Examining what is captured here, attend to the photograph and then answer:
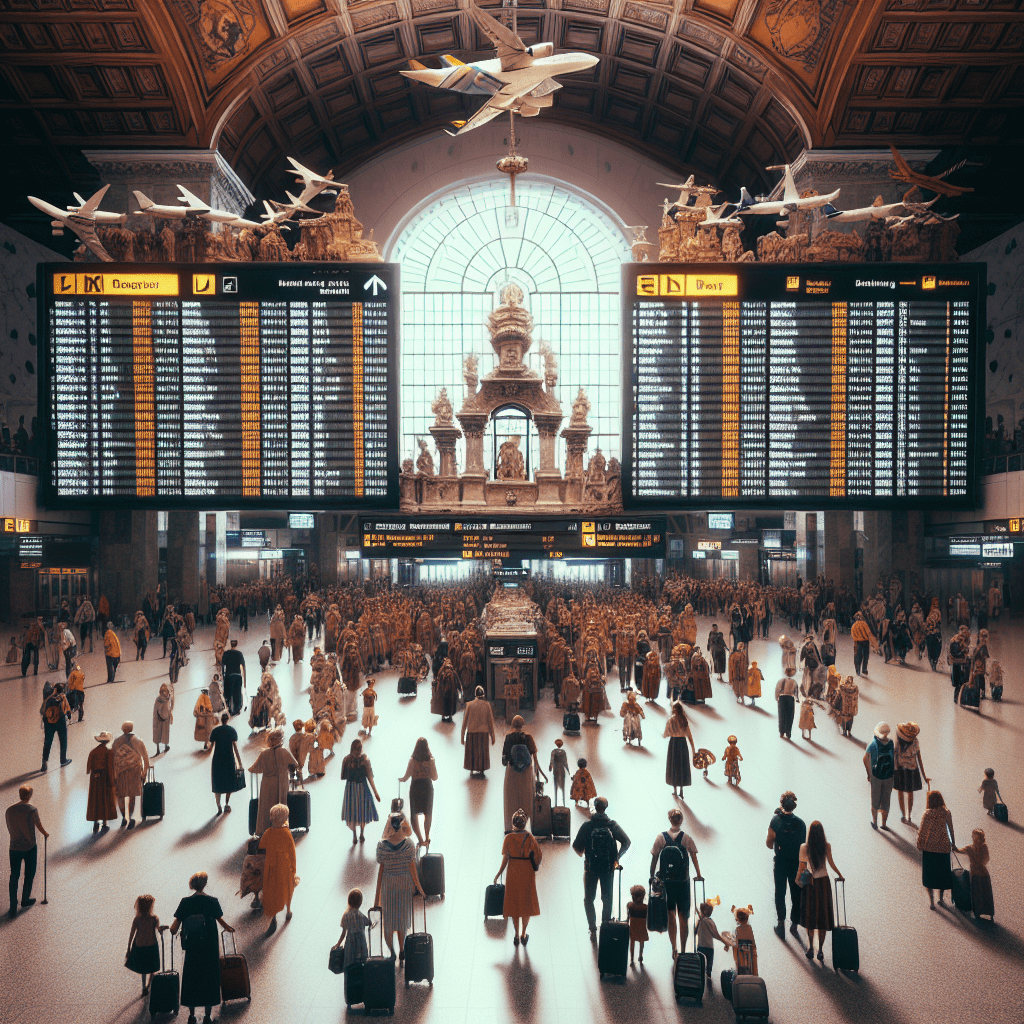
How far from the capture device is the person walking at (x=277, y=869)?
25.5ft

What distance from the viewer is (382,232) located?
120 feet

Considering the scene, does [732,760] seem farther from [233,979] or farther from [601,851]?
[233,979]

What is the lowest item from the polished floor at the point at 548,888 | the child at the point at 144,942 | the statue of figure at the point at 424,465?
the polished floor at the point at 548,888

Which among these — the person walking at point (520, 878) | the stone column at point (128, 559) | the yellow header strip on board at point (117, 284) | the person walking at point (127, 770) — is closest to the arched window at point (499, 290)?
the stone column at point (128, 559)

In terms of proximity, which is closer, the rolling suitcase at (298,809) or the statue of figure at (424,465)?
the rolling suitcase at (298,809)

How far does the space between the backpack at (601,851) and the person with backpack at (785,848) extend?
1.46 m

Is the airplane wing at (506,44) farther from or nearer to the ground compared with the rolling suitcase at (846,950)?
farther from the ground

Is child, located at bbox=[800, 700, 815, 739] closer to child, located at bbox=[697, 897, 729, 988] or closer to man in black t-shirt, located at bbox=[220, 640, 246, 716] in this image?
child, located at bbox=[697, 897, 729, 988]

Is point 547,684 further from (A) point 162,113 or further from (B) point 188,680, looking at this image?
(A) point 162,113

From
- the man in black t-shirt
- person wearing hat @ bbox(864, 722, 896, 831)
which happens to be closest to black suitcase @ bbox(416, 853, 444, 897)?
person wearing hat @ bbox(864, 722, 896, 831)

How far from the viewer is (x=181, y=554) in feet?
97.5

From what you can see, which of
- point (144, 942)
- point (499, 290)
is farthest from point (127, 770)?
point (499, 290)

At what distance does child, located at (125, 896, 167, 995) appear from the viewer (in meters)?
6.69

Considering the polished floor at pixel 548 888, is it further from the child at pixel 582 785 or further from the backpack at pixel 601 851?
the backpack at pixel 601 851
